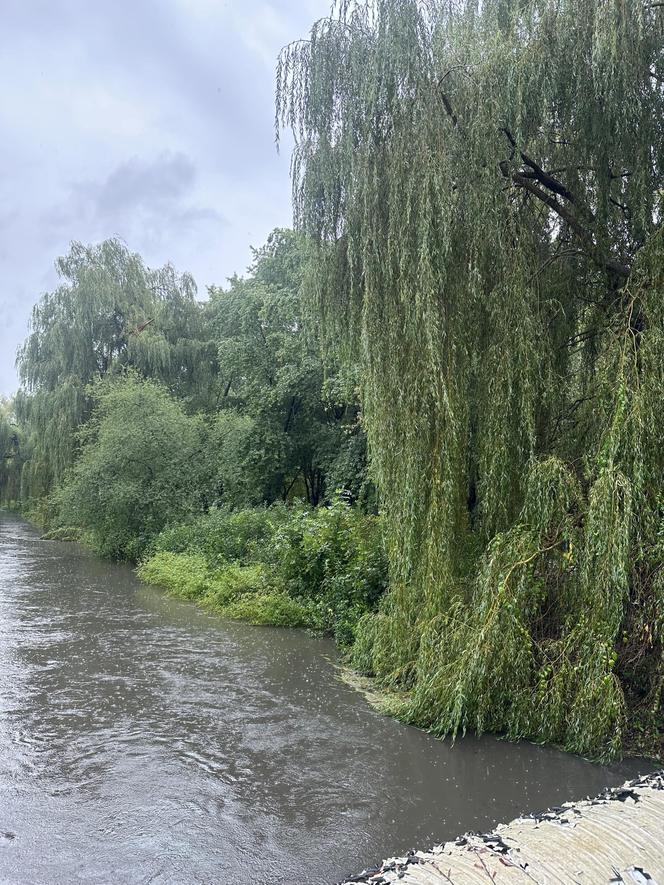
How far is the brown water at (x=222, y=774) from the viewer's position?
408 cm

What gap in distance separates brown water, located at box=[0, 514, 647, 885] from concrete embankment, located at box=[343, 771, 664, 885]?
3.97 feet

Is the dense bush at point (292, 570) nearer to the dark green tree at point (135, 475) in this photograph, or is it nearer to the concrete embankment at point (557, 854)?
the dark green tree at point (135, 475)

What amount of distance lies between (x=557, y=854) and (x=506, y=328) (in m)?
4.64

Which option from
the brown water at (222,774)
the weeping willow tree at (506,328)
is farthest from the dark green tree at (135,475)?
the weeping willow tree at (506,328)

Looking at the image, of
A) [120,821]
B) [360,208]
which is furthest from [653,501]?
[120,821]

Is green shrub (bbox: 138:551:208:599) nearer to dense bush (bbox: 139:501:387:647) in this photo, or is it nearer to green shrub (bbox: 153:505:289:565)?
dense bush (bbox: 139:501:387:647)

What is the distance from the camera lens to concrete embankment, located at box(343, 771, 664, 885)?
2.72 metres

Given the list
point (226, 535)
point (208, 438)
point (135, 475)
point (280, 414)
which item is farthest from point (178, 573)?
point (208, 438)

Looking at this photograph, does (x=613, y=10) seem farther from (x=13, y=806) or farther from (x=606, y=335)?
(x=13, y=806)

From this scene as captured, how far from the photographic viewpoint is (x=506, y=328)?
257 inches

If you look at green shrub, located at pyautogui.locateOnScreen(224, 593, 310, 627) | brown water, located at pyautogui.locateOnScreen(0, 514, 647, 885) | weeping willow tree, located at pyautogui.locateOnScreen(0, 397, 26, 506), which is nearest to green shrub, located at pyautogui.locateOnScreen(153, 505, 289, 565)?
green shrub, located at pyautogui.locateOnScreen(224, 593, 310, 627)

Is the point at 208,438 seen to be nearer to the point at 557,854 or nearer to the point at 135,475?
the point at 135,475

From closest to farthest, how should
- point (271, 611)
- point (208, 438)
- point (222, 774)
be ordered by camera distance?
point (222, 774), point (271, 611), point (208, 438)

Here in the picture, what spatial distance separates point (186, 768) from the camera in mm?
5281
